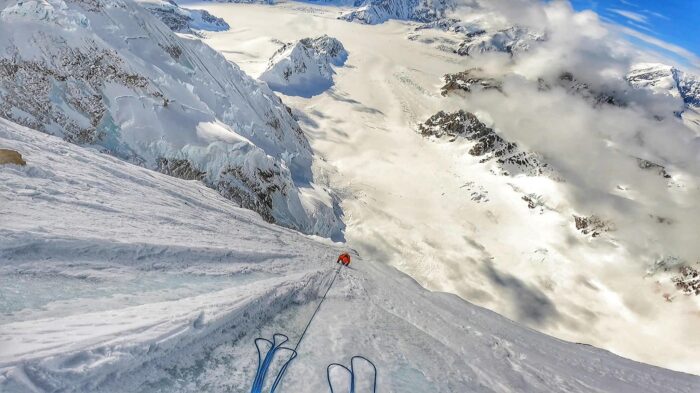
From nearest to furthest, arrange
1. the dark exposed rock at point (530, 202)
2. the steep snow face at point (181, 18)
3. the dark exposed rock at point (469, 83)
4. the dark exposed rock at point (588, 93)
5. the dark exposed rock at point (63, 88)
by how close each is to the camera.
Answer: the dark exposed rock at point (63, 88)
the dark exposed rock at point (530, 202)
the dark exposed rock at point (469, 83)
the steep snow face at point (181, 18)
the dark exposed rock at point (588, 93)

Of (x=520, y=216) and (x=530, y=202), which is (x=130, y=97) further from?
(x=530, y=202)

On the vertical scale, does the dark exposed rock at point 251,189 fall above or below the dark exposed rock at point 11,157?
below

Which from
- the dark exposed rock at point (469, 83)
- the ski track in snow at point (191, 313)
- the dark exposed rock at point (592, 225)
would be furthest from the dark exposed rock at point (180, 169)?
the dark exposed rock at point (469, 83)

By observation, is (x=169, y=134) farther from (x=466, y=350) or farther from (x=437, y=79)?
(x=437, y=79)

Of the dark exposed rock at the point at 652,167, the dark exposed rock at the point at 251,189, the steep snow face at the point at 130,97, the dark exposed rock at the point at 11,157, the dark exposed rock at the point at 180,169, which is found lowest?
the dark exposed rock at the point at 652,167

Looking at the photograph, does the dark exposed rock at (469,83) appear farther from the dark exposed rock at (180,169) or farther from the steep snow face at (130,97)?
the dark exposed rock at (180,169)

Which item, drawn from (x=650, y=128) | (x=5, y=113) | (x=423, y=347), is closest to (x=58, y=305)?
(x=423, y=347)
